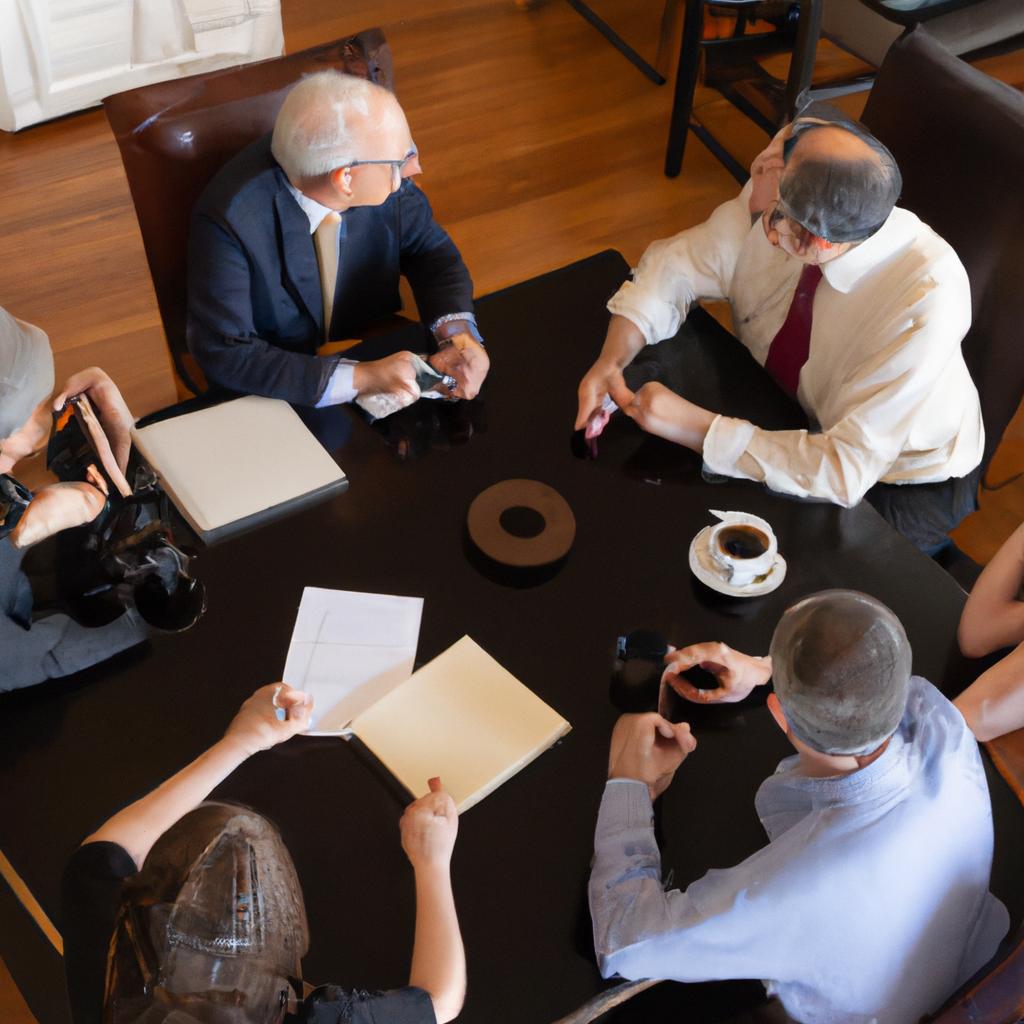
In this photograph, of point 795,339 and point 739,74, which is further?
point 739,74

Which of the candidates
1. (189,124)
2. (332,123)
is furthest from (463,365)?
(189,124)

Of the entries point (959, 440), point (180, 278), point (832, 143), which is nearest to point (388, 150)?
point (180, 278)

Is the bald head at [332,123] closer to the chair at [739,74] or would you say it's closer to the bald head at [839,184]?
the bald head at [839,184]

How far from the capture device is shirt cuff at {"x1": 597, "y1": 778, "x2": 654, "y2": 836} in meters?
1.17

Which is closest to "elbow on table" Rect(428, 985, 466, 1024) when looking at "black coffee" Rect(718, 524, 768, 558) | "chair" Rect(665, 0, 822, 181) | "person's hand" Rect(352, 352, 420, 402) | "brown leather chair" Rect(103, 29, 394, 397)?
"black coffee" Rect(718, 524, 768, 558)

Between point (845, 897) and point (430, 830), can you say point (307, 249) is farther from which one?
point (845, 897)

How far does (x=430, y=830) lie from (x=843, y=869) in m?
0.42

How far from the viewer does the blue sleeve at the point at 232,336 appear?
1661mm

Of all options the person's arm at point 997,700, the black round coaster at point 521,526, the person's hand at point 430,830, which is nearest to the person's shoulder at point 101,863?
the person's hand at point 430,830

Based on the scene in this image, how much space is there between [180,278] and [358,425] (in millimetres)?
572

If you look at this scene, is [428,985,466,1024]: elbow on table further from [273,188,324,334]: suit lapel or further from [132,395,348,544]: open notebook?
[273,188,324,334]: suit lapel

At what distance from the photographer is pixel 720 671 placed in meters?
1.33

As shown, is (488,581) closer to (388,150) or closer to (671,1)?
(388,150)

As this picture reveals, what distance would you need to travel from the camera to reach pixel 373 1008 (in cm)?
102
